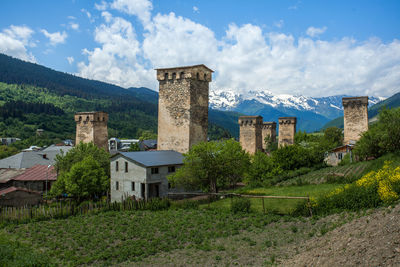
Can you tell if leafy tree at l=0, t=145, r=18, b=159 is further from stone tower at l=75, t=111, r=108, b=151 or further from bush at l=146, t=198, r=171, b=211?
bush at l=146, t=198, r=171, b=211

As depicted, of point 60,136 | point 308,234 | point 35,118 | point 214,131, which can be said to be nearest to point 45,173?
point 308,234

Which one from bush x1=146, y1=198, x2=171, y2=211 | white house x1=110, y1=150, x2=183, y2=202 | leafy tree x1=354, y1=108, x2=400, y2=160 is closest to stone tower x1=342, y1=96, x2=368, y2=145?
leafy tree x1=354, y1=108, x2=400, y2=160

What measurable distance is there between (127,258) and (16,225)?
12.8 m

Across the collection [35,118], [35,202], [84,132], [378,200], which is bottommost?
[35,202]

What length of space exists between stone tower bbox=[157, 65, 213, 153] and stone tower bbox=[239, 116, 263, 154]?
21257mm

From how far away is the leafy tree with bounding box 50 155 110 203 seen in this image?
33.9m

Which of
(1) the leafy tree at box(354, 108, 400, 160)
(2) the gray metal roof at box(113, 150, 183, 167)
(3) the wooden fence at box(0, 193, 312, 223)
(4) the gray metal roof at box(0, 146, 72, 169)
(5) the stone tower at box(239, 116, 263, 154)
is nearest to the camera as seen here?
(3) the wooden fence at box(0, 193, 312, 223)

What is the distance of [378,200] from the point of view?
14289 mm

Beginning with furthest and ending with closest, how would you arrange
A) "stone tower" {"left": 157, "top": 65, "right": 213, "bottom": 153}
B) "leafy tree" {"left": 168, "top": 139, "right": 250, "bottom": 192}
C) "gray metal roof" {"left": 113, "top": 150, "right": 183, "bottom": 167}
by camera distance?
"stone tower" {"left": 157, "top": 65, "right": 213, "bottom": 153} → "gray metal roof" {"left": 113, "top": 150, "right": 183, "bottom": 167} → "leafy tree" {"left": 168, "top": 139, "right": 250, "bottom": 192}

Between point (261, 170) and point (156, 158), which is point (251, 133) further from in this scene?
point (156, 158)

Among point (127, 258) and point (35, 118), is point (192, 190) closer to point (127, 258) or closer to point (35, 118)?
point (127, 258)

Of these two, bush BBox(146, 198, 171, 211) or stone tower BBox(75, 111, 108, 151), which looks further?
stone tower BBox(75, 111, 108, 151)

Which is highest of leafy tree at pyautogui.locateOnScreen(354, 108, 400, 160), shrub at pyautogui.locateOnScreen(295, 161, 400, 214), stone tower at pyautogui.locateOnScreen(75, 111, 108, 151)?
stone tower at pyautogui.locateOnScreen(75, 111, 108, 151)

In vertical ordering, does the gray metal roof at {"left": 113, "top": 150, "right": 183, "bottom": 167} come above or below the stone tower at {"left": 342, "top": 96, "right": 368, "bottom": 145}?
below
